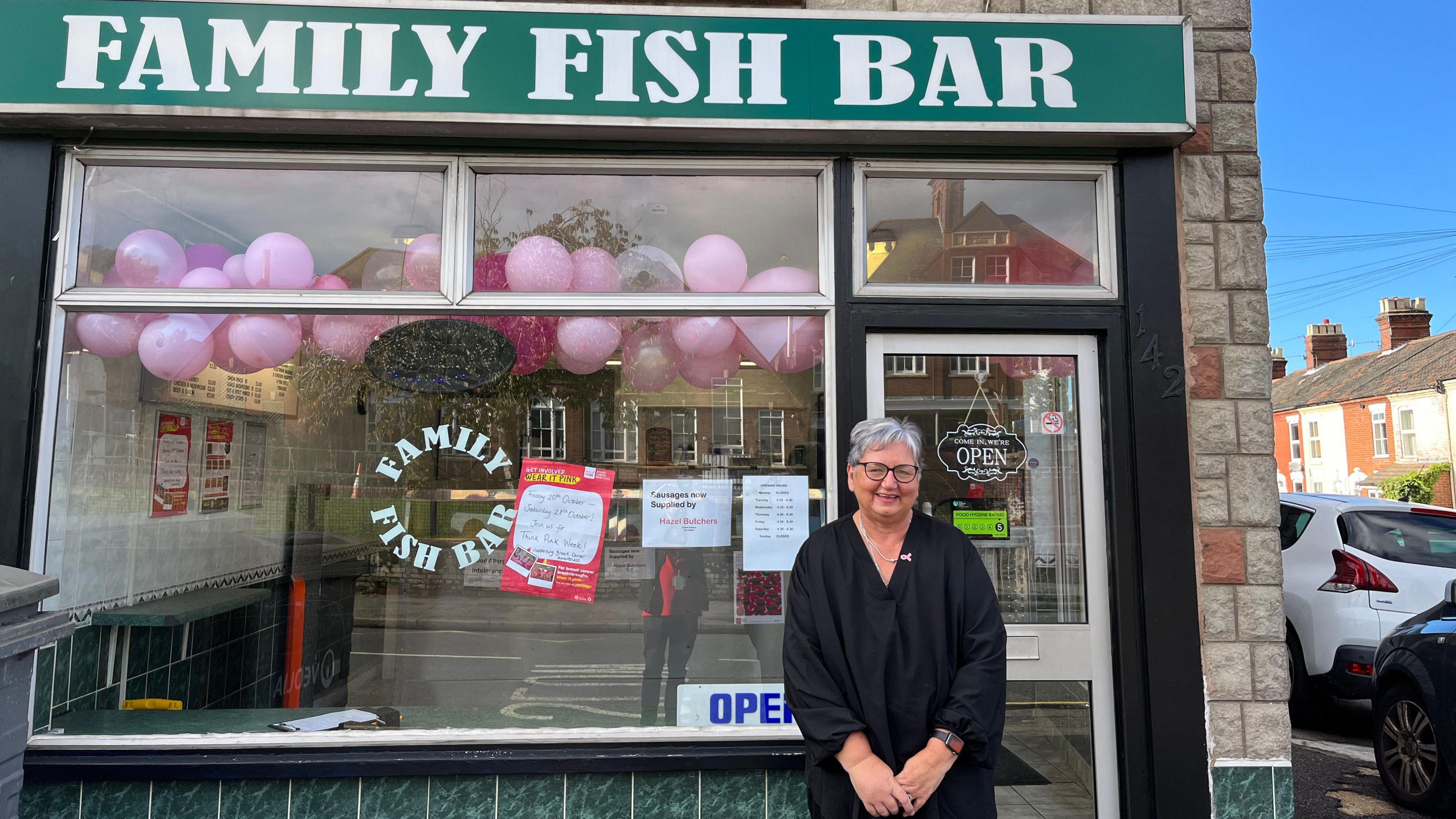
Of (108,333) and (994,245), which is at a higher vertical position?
(994,245)

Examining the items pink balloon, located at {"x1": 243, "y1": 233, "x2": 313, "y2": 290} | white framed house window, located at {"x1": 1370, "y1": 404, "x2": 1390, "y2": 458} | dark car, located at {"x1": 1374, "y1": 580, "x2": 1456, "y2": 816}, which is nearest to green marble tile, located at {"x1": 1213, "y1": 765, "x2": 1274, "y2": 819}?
dark car, located at {"x1": 1374, "y1": 580, "x2": 1456, "y2": 816}

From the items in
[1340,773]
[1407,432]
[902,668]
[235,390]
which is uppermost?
[1407,432]

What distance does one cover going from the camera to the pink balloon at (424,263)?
3.59 metres

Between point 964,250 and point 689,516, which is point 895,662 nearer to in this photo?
point 689,516

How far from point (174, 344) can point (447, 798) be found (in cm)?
223

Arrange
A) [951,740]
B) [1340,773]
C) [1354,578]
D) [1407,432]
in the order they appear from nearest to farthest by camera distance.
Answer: [951,740] → [1340,773] → [1354,578] → [1407,432]

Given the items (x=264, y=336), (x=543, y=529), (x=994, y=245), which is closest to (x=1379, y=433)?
(x=994, y=245)

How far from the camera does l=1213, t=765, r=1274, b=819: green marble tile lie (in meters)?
3.31

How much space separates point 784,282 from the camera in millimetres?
3631

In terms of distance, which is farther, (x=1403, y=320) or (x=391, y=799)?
(x=1403, y=320)

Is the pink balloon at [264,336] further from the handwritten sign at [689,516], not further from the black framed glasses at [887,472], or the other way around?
the black framed glasses at [887,472]

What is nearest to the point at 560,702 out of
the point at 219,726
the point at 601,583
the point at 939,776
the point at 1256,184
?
the point at 601,583

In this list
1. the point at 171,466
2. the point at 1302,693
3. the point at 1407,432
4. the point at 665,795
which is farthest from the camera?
the point at 1407,432

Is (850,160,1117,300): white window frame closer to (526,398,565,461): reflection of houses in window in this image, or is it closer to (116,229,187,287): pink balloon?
(526,398,565,461): reflection of houses in window
